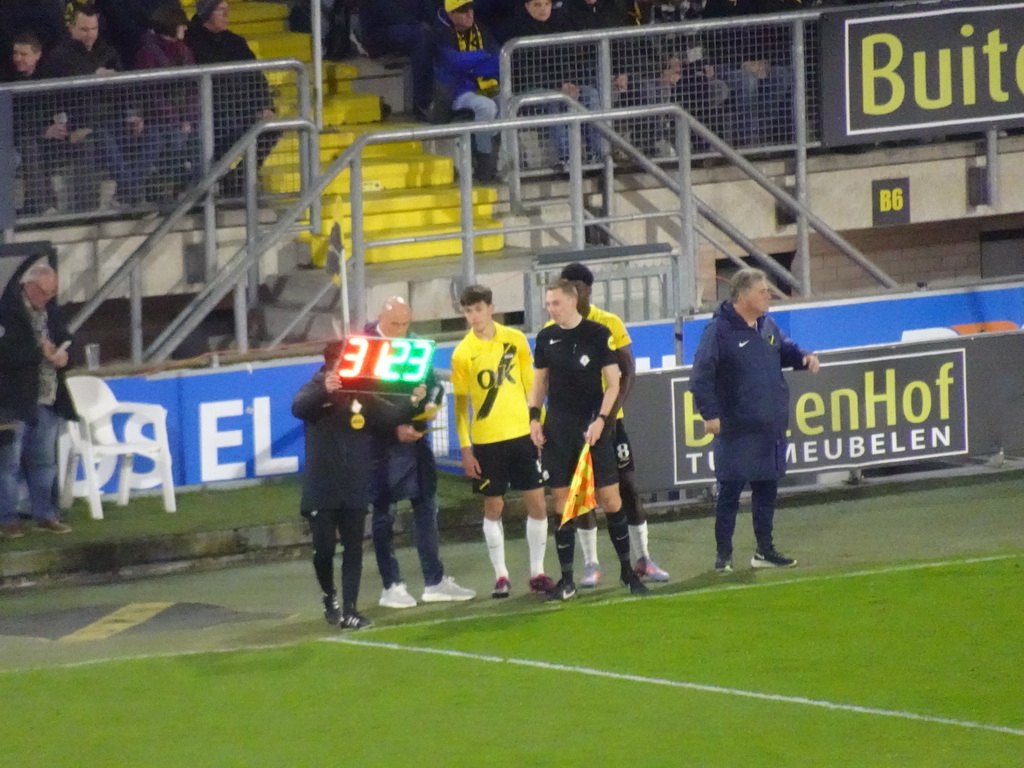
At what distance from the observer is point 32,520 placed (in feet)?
46.2

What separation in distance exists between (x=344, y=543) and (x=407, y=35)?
25.3 feet

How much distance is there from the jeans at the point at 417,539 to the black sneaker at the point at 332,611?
0.51 m

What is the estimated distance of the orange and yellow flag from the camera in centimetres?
1170

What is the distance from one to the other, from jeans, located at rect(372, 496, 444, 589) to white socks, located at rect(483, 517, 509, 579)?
32 cm

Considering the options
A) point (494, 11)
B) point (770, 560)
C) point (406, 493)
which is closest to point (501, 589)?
point (406, 493)

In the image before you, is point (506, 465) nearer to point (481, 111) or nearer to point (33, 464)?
point (33, 464)

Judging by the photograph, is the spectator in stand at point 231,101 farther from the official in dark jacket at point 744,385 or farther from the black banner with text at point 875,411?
the official in dark jacket at point 744,385

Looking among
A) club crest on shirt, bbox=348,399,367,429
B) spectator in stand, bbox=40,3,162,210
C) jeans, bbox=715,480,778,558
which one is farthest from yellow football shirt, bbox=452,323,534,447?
spectator in stand, bbox=40,3,162,210

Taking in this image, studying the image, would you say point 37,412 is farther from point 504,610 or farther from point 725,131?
point 725,131

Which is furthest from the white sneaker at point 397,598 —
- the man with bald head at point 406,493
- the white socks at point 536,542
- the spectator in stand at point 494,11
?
the spectator in stand at point 494,11

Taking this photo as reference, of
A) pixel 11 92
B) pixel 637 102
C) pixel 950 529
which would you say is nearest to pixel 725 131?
pixel 637 102

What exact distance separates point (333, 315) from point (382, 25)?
3514 millimetres

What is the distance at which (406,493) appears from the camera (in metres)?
11.9

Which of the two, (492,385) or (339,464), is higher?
(492,385)
